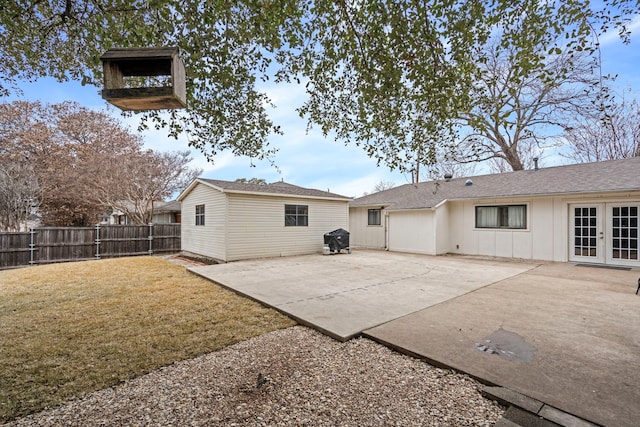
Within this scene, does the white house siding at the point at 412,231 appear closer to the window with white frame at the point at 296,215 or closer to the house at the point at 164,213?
the window with white frame at the point at 296,215

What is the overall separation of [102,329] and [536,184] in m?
13.0

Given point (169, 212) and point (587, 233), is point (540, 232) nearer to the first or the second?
point (587, 233)

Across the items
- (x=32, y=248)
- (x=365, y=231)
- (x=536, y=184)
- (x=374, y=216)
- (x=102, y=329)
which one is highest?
(x=536, y=184)

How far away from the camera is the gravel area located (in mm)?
2047

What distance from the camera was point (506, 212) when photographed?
10.9 meters

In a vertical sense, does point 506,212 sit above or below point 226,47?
below

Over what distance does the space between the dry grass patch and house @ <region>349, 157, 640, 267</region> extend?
30.4ft

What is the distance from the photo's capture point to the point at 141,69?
263 centimetres

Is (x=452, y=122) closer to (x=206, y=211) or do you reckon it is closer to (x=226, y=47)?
(x=226, y=47)

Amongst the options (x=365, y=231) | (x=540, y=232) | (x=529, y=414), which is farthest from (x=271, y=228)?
(x=540, y=232)

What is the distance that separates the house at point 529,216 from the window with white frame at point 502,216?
0.03 metres

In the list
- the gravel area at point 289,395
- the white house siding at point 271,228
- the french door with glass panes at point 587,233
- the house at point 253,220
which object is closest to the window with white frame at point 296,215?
the house at point 253,220

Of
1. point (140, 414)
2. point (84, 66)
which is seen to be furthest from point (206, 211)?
point (140, 414)

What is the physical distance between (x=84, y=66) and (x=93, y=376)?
13.4ft
